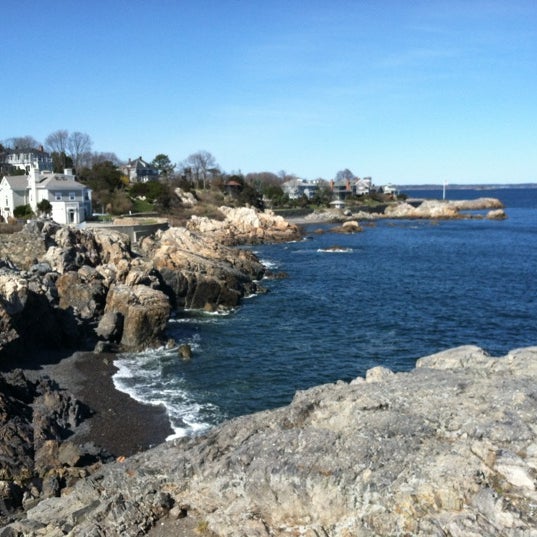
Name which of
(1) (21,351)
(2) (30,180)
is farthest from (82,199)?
(1) (21,351)

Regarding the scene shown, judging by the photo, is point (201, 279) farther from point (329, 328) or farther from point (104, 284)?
point (329, 328)

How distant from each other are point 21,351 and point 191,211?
85118mm

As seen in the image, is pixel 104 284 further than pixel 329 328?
Yes

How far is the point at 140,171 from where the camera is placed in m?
150

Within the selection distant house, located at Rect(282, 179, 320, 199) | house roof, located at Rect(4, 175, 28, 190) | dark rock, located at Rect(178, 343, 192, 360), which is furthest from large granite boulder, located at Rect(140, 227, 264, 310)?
distant house, located at Rect(282, 179, 320, 199)

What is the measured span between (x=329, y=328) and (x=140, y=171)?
4668 inches

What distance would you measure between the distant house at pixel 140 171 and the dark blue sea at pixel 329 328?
7956cm

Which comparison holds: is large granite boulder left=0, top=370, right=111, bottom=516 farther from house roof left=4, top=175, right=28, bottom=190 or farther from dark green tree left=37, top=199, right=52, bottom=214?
house roof left=4, top=175, right=28, bottom=190

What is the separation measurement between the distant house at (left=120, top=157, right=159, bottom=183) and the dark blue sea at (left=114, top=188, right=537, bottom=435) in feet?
261

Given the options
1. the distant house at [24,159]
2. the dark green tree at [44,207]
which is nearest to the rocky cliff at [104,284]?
Answer: the dark green tree at [44,207]

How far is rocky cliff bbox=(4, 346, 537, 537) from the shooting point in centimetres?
1281

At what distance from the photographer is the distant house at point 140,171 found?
5866 inches

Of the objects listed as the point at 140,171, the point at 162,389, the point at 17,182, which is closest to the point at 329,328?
the point at 162,389

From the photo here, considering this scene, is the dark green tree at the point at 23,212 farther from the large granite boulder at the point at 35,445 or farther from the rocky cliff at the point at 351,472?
the rocky cliff at the point at 351,472
